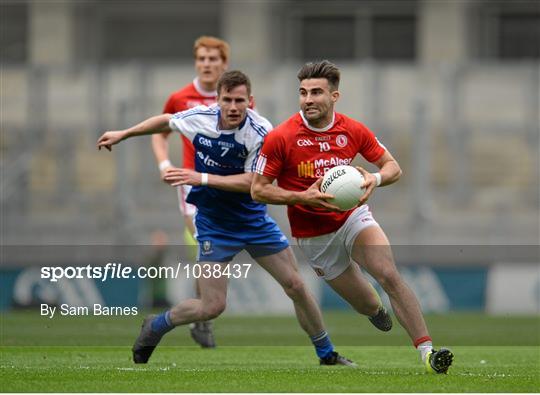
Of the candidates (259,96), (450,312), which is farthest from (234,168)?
(259,96)

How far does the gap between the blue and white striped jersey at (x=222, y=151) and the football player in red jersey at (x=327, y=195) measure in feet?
1.92

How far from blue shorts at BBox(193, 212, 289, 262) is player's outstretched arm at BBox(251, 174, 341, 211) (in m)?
0.86

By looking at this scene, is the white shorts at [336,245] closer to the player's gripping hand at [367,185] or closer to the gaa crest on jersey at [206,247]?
the player's gripping hand at [367,185]

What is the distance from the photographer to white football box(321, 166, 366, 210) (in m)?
9.76

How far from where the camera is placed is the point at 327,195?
9.77m

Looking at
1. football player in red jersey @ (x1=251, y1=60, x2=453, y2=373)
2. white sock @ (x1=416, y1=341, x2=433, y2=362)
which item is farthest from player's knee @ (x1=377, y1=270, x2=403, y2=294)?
white sock @ (x1=416, y1=341, x2=433, y2=362)

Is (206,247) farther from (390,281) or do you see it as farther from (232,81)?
(390,281)

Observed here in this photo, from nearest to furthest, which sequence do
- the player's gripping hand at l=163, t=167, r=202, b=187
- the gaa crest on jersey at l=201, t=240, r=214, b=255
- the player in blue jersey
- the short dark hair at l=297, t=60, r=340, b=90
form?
the short dark hair at l=297, t=60, r=340, b=90 < the player's gripping hand at l=163, t=167, r=202, b=187 < the player in blue jersey < the gaa crest on jersey at l=201, t=240, r=214, b=255

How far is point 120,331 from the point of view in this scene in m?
16.0

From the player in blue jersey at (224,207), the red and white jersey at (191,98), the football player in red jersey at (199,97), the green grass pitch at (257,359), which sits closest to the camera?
the green grass pitch at (257,359)

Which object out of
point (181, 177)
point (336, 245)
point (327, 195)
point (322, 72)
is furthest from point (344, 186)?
point (181, 177)

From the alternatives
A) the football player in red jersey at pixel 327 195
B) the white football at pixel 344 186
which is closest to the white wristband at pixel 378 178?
the football player in red jersey at pixel 327 195

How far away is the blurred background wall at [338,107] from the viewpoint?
2430cm

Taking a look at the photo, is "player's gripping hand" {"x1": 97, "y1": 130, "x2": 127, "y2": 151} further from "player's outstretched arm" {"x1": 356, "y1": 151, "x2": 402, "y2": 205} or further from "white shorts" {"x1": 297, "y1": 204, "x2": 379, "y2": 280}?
"player's outstretched arm" {"x1": 356, "y1": 151, "x2": 402, "y2": 205}
